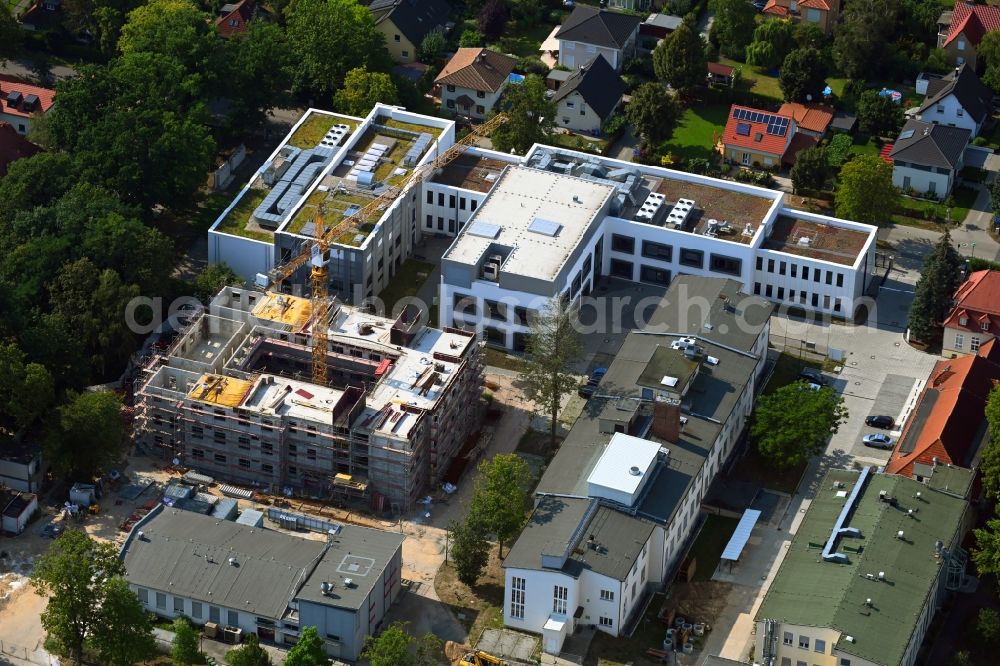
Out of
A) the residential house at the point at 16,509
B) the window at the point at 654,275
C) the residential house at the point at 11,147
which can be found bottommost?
the residential house at the point at 16,509

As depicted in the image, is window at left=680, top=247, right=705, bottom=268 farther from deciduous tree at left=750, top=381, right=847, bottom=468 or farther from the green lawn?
the green lawn

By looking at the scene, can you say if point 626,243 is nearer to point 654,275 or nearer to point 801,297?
point 654,275

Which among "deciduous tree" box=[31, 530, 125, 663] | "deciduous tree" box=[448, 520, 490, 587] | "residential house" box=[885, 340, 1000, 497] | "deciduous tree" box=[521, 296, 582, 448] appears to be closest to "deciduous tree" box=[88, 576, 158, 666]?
"deciduous tree" box=[31, 530, 125, 663]

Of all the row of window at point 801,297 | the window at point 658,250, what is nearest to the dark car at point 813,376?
the row of window at point 801,297

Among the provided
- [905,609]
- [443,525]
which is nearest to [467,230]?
[443,525]

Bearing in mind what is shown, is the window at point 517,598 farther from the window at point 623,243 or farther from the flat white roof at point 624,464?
the window at point 623,243

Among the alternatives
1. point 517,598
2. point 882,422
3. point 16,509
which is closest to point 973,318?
point 882,422
